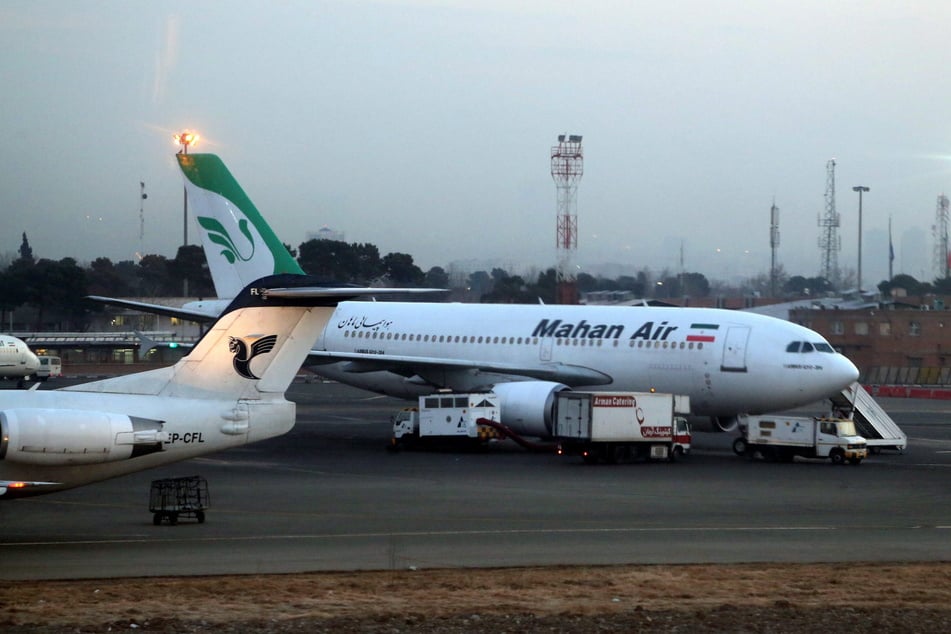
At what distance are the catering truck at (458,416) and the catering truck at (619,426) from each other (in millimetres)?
2538

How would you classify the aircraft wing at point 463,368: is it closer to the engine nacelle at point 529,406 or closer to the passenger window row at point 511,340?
the passenger window row at point 511,340

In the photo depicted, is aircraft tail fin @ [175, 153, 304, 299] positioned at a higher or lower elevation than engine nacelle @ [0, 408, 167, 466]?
higher

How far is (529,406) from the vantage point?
3591cm

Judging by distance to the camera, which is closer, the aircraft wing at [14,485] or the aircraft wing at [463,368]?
the aircraft wing at [14,485]

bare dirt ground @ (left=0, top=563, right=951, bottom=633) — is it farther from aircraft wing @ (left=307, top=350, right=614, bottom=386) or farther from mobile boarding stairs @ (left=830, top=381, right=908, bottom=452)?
aircraft wing @ (left=307, top=350, right=614, bottom=386)

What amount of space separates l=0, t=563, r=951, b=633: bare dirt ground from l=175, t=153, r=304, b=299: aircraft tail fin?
27.4 metres

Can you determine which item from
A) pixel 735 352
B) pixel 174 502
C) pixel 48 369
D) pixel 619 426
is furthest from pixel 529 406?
pixel 48 369

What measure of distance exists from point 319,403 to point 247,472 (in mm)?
30120

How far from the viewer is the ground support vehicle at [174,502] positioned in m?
21.8

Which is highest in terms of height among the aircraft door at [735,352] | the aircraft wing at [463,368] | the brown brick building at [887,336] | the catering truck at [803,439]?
the brown brick building at [887,336]

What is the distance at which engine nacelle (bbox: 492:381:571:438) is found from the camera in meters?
35.6

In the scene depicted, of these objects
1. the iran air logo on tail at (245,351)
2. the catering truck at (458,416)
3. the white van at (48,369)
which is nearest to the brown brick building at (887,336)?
the white van at (48,369)

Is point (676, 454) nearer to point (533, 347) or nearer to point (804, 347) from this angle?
point (804, 347)

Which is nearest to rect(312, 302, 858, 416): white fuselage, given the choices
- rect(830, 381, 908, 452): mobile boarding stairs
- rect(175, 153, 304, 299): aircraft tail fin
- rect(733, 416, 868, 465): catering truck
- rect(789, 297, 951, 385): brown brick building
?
rect(830, 381, 908, 452): mobile boarding stairs
